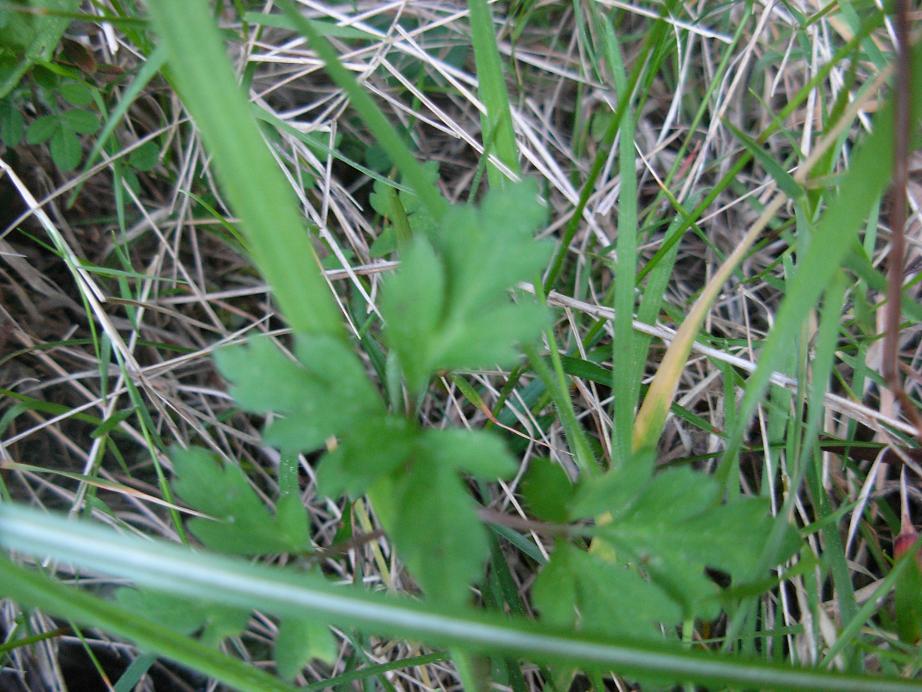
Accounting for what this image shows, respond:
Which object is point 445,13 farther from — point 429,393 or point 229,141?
point 229,141

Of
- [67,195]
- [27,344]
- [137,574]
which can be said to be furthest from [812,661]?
[67,195]

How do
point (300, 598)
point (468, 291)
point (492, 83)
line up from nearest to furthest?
1. point (300, 598)
2. point (468, 291)
3. point (492, 83)

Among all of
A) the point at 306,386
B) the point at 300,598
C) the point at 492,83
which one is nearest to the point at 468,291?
the point at 306,386

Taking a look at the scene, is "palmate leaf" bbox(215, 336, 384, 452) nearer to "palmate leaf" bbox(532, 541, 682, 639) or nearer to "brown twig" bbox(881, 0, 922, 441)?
"palmate leaf" bbox(532, 541, 682, 639)

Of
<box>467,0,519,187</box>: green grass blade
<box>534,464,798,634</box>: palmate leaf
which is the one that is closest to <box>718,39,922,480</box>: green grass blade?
<box>534,464,798,634</box>: palmate leaf

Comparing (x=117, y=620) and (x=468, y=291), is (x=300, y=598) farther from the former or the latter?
(x=468, y=291)
